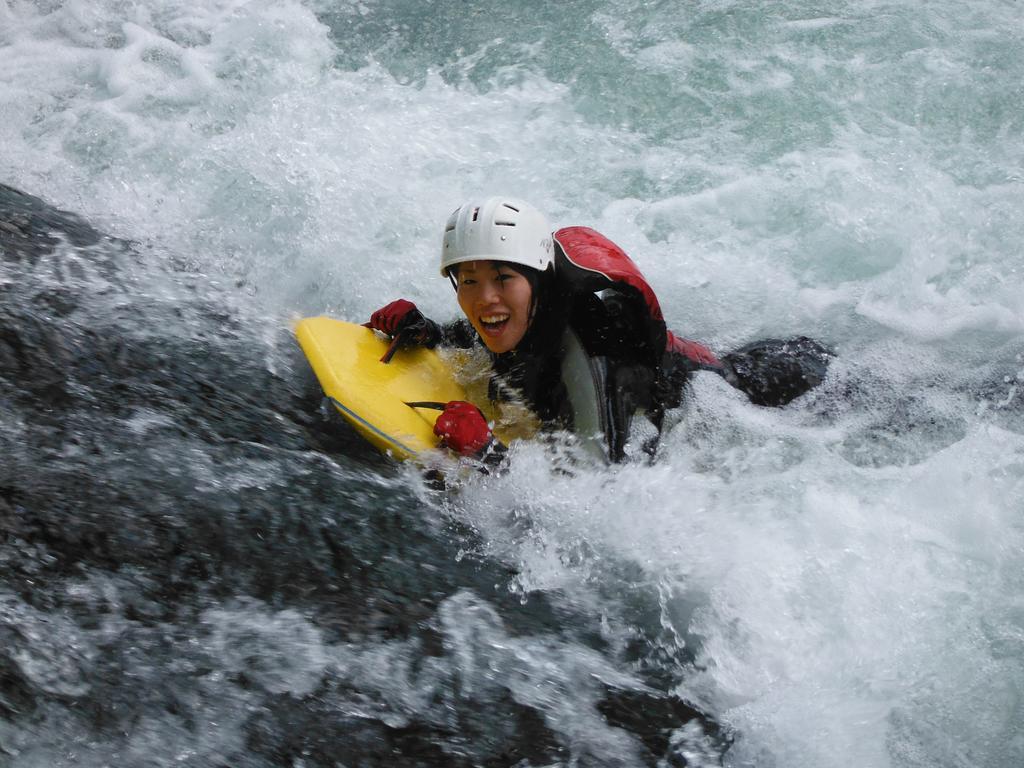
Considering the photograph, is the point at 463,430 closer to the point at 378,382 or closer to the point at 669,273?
the point at 378,382

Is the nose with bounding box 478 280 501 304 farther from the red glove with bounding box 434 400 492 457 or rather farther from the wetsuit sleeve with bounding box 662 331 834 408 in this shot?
the wetsuit sleeve with bounding box 662 331 834 408

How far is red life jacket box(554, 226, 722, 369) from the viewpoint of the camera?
11.4 ft

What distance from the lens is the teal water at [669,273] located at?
116 inches

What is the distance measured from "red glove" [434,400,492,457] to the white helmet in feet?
1.75

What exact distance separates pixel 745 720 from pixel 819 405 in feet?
5.95

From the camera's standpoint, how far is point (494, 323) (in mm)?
3609

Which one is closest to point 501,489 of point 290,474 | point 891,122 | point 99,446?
point 290,474

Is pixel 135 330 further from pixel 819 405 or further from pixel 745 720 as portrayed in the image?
pixel 819 405

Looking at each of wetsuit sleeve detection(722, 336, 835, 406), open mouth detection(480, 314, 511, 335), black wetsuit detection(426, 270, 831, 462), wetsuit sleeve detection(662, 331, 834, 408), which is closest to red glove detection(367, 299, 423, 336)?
black wetsuit detection(426, 270, 831, 462)

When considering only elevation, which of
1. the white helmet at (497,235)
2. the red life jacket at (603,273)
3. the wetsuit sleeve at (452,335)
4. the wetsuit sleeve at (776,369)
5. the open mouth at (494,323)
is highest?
the white helmet at (497,235)

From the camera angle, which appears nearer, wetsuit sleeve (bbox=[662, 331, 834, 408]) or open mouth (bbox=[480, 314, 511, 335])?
open mouth (bbox=[480, 314, 511, 335])

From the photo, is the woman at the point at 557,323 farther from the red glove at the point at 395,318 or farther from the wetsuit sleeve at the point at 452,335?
the red glove at the point at 395,318

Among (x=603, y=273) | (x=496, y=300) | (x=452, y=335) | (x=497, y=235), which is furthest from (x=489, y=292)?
(x=452, y=335)

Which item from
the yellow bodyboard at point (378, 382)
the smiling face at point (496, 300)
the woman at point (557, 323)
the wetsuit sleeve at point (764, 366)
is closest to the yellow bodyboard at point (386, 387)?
the yellow bodyboard at point (378, 382)
